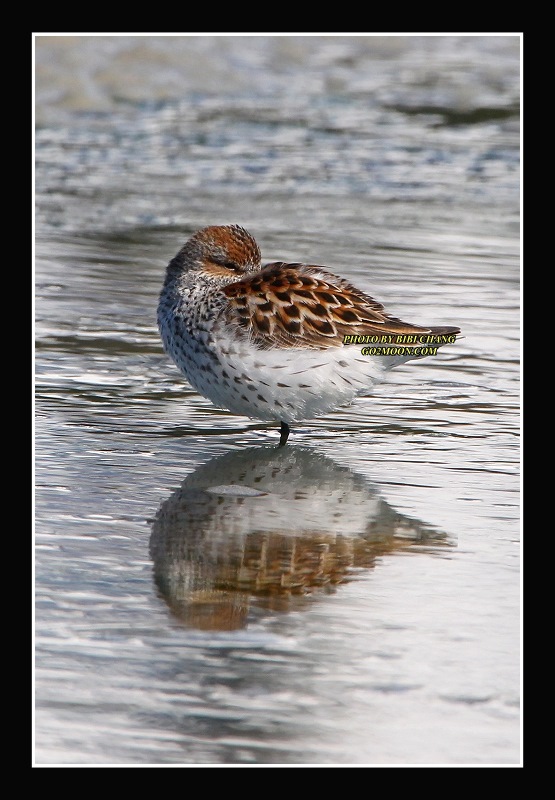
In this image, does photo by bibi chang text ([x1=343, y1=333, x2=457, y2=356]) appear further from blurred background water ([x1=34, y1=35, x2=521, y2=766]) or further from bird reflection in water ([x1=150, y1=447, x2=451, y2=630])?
bird reflection in water ([x1=150, y1=447, x2=451, y2=630])

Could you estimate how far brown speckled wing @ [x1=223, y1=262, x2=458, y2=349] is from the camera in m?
7.80

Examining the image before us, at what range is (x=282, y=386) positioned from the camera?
779cm

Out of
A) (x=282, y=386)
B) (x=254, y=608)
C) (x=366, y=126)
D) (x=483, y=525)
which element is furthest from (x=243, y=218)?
(x=254, y=608)

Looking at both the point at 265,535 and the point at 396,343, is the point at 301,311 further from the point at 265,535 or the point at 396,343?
the point at 265,535

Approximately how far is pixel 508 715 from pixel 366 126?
47.4 feet

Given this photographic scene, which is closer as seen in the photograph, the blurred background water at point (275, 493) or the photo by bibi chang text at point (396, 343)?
the blurred background water at point (275, 493)

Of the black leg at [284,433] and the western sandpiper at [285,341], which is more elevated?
the western sandpiper at [285,341]

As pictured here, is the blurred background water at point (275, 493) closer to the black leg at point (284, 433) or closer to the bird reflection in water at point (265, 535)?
the bird reflection in water at point (265, 535)

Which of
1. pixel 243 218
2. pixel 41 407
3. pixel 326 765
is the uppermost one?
pixel 243 218

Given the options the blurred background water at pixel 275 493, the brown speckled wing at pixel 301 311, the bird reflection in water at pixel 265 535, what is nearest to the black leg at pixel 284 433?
the blurred background water at pixel 275 493

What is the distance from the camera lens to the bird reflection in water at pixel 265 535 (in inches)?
230

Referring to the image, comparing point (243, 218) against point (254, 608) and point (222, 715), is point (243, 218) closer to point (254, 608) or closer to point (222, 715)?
point (254, 608)

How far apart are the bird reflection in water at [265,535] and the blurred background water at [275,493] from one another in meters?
0.02

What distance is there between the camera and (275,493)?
23.8 ft
